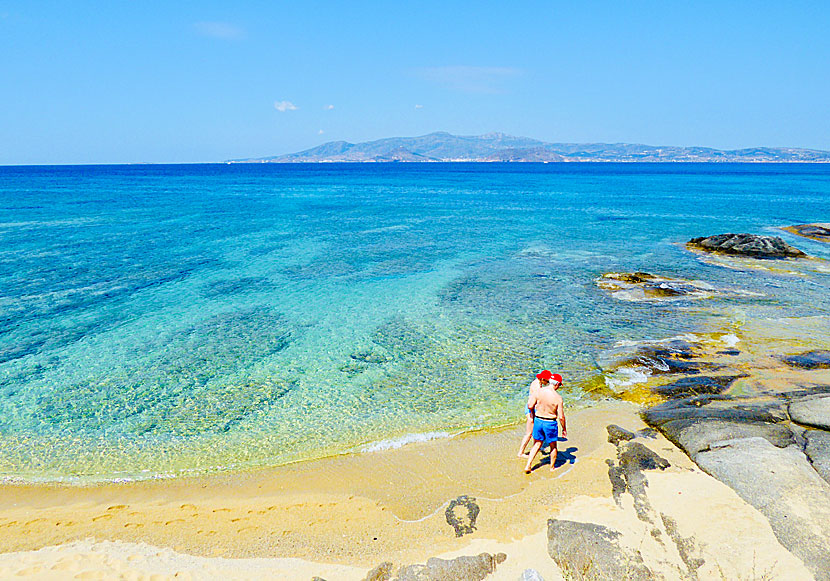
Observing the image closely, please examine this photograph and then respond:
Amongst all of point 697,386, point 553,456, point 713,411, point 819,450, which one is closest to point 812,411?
point 819,450

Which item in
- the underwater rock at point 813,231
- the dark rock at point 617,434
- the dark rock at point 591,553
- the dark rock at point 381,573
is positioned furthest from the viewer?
the underwater rock at point 813,231

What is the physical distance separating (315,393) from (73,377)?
7480 millimetres

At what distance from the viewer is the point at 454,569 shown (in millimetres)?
7145

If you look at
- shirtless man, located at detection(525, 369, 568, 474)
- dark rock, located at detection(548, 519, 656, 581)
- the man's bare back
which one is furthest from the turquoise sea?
dark rock, located at detection(548, 519, 656, 581)

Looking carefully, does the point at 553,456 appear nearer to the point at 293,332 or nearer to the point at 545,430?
the point at 545,430

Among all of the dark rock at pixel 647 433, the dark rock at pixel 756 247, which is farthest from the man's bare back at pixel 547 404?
the dark rock at pixel 756 247

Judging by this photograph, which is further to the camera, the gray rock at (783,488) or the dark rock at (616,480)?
the dark rock at (616,480)

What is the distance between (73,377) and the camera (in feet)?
46.4

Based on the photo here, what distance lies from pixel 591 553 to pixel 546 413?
8.99 ft

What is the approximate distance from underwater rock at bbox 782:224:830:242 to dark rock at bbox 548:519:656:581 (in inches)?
1687

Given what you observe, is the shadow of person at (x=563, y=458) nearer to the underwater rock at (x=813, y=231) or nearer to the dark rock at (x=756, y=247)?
the dark rock at (x=756, y=247)

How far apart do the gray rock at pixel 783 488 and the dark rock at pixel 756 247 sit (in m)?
25.6

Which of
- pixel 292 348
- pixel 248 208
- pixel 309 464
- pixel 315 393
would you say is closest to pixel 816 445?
pixel 309 464

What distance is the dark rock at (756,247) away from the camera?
30.2 metres
